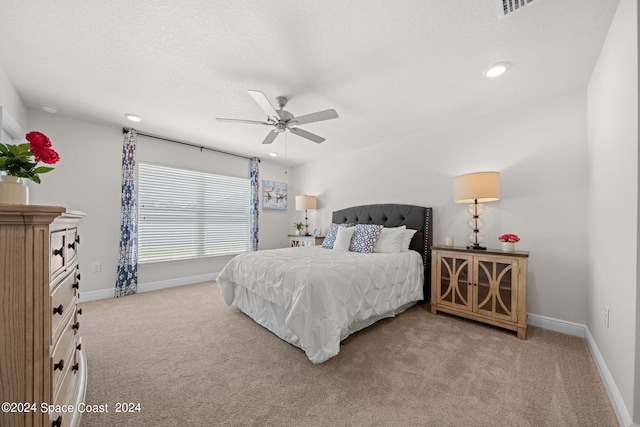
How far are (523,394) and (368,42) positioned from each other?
2620 millimetres

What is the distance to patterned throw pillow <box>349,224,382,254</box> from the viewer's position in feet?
10.5

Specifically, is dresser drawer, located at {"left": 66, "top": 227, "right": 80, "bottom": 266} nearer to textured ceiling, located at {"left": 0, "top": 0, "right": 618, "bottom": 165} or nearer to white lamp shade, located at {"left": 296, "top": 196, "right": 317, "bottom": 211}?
A: textured ceiling, located at {"left": 0, "top": 0, "right": 618, "bottom": 165}

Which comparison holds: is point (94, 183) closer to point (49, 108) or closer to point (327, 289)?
point (49, 108)

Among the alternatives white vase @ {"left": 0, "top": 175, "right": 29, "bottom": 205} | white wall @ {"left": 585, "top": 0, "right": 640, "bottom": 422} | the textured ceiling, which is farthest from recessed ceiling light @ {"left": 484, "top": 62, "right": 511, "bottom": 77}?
white vase @ {"left": 0, "top": 175, "right": 29, "bottom": 205}

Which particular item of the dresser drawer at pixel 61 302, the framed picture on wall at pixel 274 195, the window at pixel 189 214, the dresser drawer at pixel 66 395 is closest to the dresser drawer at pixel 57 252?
the dresser drawer at pixel 61 302

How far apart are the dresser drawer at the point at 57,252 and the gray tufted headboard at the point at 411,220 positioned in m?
3.42

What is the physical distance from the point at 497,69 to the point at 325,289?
2.38 meters

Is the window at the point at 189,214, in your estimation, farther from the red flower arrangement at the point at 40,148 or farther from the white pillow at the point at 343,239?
the red flower arrangement at the point at 40,148

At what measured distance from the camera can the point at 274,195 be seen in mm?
5477

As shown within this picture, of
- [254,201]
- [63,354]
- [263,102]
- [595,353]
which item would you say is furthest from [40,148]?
[254,201]

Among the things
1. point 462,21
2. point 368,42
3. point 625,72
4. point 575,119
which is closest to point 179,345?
point 368,42

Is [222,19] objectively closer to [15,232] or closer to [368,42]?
[368,42]

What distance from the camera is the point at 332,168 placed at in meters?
4.91

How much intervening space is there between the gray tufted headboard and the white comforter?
10.9 inches
